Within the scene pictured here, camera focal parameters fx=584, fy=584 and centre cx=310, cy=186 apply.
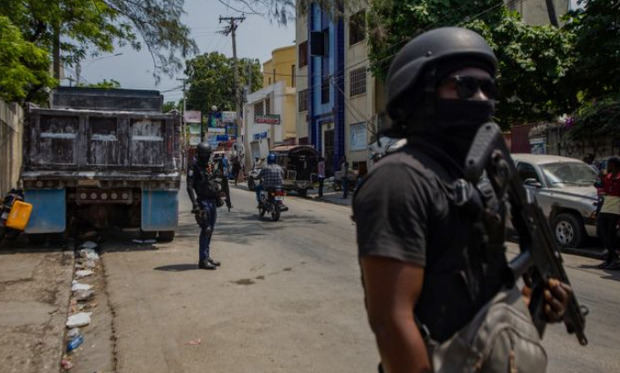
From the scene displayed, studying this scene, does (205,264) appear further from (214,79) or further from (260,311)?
(214,79)

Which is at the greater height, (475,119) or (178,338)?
(475,119)

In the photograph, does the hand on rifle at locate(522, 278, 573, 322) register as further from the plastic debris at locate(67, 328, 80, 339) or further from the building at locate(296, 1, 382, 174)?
the building at locate(296, 1, 382, 174)

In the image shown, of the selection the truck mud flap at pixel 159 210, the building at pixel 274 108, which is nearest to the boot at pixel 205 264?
the truck mud flap at pixel 159 210

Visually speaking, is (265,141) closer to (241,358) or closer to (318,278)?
(318,278)

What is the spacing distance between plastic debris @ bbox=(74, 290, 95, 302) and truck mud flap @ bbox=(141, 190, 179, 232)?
10.9 feet

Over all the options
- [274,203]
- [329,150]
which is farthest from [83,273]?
[329,150]

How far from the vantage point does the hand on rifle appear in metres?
1.83

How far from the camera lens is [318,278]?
773cm

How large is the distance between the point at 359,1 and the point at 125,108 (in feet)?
17.7

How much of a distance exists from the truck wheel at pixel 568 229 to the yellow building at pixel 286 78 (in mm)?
30343

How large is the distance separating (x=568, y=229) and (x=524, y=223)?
31.1 feet

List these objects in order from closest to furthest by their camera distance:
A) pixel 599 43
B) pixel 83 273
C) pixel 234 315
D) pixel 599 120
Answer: pixel 234 315
pixel 83 273
pixel 599 43
pixel 599 120

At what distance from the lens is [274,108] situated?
145 feet

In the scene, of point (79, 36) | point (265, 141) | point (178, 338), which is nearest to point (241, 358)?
point (178, 338)
